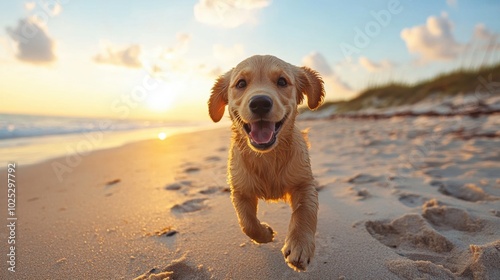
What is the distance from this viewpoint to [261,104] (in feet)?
7.16

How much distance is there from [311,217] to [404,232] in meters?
0.72

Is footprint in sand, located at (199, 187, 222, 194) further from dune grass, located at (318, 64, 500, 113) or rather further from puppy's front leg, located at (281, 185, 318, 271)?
dune grass, located at (318, 64, 500, 113)

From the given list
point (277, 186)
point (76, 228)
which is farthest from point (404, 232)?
point (76, 228)

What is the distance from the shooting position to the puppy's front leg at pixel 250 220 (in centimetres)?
209

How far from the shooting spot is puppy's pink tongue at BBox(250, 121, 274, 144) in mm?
2250

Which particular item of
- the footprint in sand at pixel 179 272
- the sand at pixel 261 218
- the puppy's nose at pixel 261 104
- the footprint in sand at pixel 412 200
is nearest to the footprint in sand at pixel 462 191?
the sand at pixel 261 218

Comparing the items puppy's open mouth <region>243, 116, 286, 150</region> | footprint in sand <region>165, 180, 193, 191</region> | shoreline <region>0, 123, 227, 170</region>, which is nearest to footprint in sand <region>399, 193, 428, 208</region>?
puppy's open mouth <region>243, 116, 286, 150</region>

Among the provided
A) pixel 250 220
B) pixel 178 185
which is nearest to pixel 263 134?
pixel 250 220

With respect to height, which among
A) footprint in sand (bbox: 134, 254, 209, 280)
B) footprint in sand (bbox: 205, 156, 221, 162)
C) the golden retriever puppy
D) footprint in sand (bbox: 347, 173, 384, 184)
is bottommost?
footprint in sand (bbox: 134, 254, 209, 280)

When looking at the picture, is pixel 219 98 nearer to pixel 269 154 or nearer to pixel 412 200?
pixel 269 154

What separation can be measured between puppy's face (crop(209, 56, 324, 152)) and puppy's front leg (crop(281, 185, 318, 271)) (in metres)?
0.45

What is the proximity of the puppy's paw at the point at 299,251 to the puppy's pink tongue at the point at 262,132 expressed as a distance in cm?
70

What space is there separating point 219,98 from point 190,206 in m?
1.09

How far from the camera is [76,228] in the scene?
2545 mm
